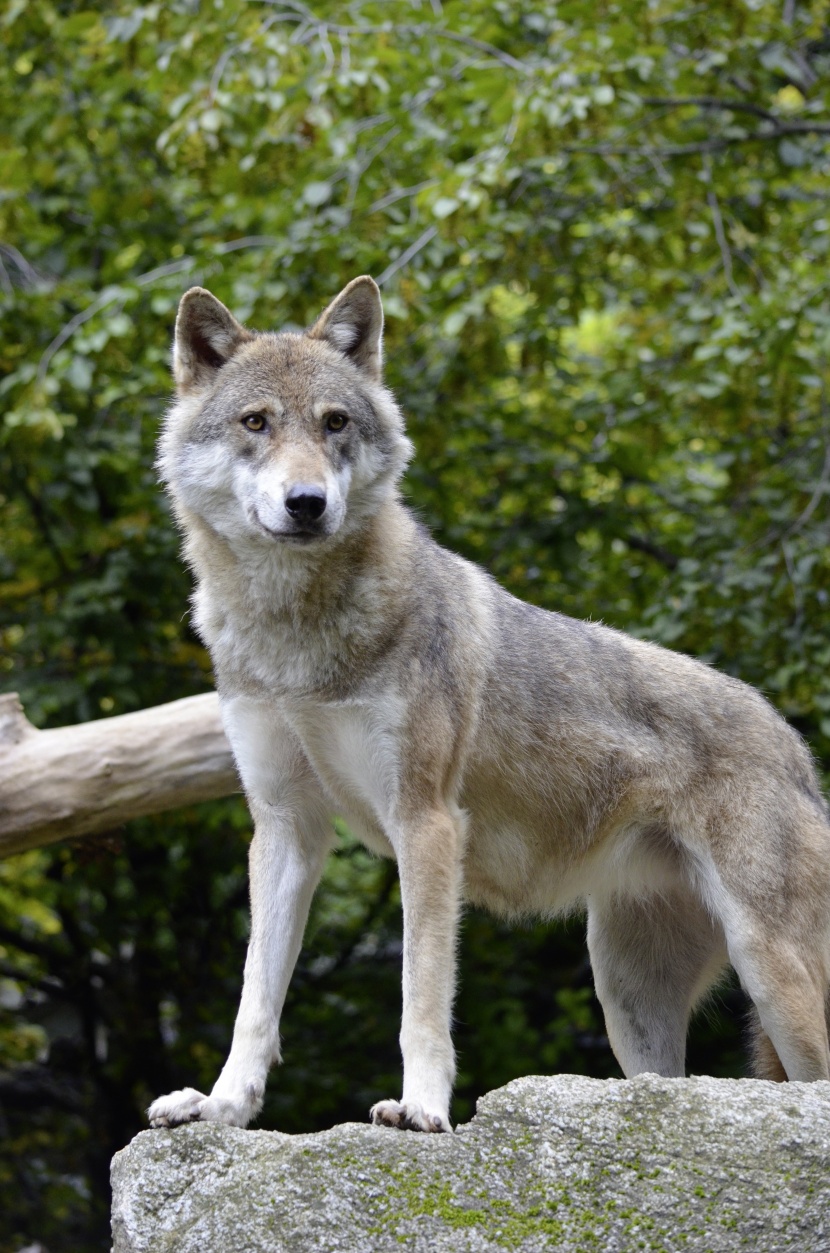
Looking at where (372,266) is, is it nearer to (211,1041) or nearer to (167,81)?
(167,81)

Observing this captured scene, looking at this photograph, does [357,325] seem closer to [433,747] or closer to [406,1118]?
[433,747]

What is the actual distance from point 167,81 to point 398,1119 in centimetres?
641

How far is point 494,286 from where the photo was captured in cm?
754

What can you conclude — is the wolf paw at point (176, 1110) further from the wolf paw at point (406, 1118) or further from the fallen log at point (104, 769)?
the fallen log at point (104, 769)

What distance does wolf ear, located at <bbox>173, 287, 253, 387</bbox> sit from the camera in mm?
4895

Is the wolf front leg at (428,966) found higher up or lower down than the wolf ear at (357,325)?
lower down

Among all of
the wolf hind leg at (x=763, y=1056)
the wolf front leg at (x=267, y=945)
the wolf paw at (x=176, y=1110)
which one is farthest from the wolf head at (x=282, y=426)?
the wolf hind leg at (x=763, y=1056)

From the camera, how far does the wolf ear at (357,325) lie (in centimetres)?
500

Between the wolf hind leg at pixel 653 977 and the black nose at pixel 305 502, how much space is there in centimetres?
203

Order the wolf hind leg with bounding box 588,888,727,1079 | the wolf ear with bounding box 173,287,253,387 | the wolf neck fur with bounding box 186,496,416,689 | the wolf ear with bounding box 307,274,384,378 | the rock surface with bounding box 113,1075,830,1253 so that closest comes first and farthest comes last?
1. the rock surface with bounding box 113,1075,830,1253
2. the wolf neck fur with bounding box 186,496,416,689
3. the wolf ear with bounding box 173,287,253,387
4. the wolf ear with bounding box 307,274,384,378
5. the wolf hind leg with bounding box 588,888,727,1079

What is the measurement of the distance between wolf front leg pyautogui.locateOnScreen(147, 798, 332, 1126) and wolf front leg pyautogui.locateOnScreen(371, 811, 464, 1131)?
49 cm

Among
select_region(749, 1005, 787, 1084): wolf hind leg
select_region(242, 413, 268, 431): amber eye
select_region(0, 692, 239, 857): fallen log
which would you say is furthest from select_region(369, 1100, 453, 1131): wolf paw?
select_region(0, 692, 239, 857): fallen log

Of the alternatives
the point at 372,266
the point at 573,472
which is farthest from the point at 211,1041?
the point at 372,266

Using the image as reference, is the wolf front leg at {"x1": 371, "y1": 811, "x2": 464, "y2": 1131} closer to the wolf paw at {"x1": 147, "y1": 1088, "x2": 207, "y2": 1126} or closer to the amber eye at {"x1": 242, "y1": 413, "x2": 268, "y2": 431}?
the wolf paw at {"x1": 147, "y1": 1088, "x2": 207, "y2": 1126}
